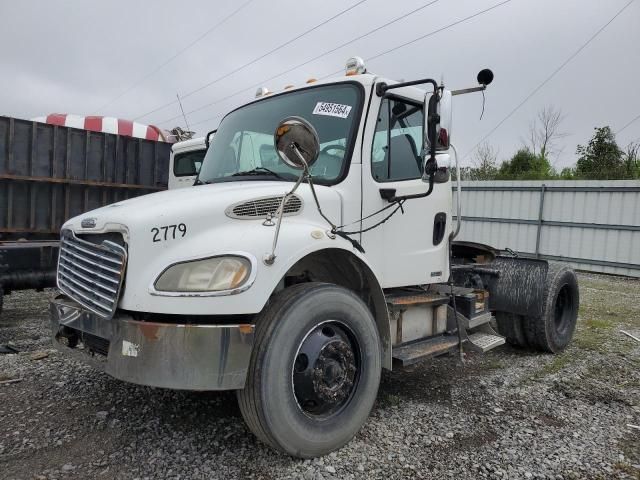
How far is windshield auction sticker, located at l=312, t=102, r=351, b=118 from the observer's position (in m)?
Result: 3.36

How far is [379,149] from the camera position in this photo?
3447mm

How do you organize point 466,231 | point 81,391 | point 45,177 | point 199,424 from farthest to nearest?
point 466,231 < point 45,177 < point 81,391 < point 199,424

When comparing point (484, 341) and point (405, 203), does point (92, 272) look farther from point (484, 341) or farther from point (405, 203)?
point (484, 341)

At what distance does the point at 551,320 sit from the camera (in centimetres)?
508

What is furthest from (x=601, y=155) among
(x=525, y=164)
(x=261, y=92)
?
(x=261, y=92)

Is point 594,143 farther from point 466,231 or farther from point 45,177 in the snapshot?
point 45,177

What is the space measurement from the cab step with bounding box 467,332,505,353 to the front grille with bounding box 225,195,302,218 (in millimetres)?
2144

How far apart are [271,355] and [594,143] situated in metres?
23.8

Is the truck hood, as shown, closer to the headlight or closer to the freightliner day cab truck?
the freightliner day cab truck

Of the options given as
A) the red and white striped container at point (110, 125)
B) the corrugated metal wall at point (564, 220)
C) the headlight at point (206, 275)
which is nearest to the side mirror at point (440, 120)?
the headlight at point (206, 275)

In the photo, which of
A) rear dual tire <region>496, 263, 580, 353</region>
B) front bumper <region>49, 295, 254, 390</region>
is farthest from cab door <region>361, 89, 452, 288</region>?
rear dual tire <region>496, 263, 580, 353</region>

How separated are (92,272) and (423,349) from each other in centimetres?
227

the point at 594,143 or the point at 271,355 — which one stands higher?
the point at 594,143

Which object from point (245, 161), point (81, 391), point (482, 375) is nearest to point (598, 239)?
point (482, 375)
